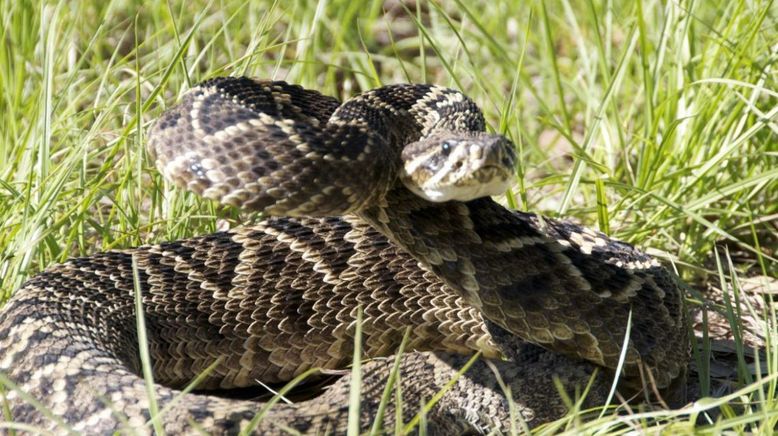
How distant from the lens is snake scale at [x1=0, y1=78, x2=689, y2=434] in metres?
4.28

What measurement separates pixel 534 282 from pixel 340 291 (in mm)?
1184

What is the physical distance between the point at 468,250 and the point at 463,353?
0.94m

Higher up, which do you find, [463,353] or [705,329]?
[705,329]

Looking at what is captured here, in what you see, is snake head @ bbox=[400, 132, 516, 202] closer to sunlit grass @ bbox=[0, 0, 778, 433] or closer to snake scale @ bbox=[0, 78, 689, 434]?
snake scale @ bbox=[0, 78, 689, 434]

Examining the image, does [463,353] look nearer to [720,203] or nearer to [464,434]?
[464,434]

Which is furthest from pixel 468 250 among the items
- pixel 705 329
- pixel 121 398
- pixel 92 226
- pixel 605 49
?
pixel 605 49

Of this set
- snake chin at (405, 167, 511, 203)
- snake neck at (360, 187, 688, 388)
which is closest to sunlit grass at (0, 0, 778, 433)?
snake neck at (360, 187, 688, 388)

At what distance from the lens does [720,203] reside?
6.32 meters

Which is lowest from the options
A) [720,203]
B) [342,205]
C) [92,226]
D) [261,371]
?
[261,371]

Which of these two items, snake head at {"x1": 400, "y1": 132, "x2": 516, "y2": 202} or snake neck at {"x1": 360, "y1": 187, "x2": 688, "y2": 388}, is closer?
snake head at {"x1": 400, "y1": 132, "x2": 516, "y2": 202}

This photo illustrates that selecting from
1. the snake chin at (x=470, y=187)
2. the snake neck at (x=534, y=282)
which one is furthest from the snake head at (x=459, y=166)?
the snake neck at (x=534, y=282)

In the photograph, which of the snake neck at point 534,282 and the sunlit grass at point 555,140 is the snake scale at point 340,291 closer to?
the snake neck at point 534,282

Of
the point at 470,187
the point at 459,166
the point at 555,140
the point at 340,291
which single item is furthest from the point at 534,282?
the point at 555,140

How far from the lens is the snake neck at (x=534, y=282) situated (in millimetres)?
4777
